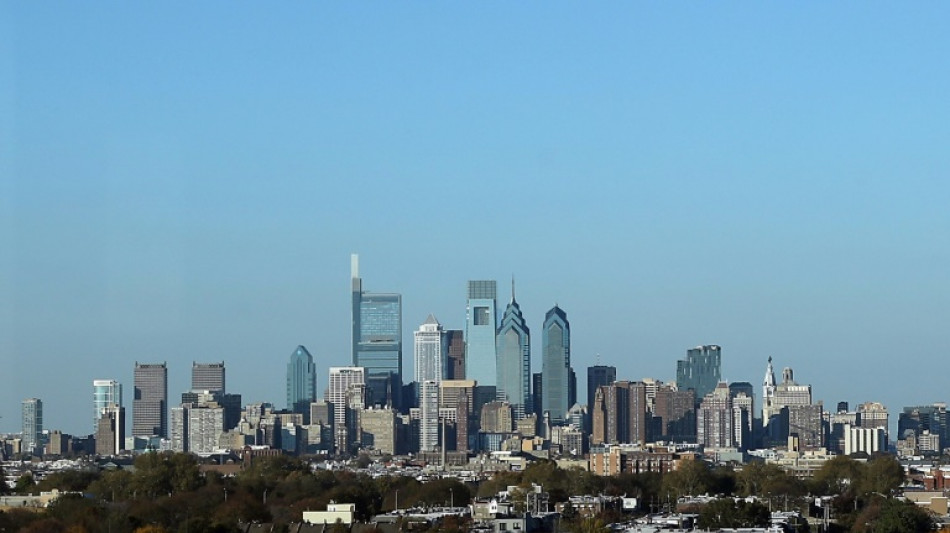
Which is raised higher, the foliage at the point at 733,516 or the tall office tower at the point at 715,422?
the tall office tower at the point at 715,422

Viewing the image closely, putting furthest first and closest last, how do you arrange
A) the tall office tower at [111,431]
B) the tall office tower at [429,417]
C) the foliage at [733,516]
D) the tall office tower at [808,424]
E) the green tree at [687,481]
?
the tall office tower at [429,417]
the tall office tower at [808,424]
the tall office tower at [111,431]
the green tree at [687,481]
the foliage at [733,516]

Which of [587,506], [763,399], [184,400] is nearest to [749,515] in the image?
[587,506]

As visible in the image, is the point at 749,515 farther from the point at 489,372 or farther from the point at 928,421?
the point at 489,372

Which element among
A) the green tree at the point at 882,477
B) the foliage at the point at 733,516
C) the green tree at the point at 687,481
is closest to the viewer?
the foliage at the point at 733,516

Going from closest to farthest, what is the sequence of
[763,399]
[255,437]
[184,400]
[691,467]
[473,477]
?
[691,467] < [473,477] < [255,437] < [184,400] < [763,399]

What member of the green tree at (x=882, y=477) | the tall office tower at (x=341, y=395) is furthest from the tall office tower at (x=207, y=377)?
the green tree at (x=882, y=477)

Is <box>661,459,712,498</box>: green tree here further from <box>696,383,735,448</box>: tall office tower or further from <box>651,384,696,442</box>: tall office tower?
<box>651,384,696,442</box>: tall office tower

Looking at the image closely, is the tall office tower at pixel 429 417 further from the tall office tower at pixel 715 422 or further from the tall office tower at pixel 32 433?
the tall office tower at pixel 32 433
